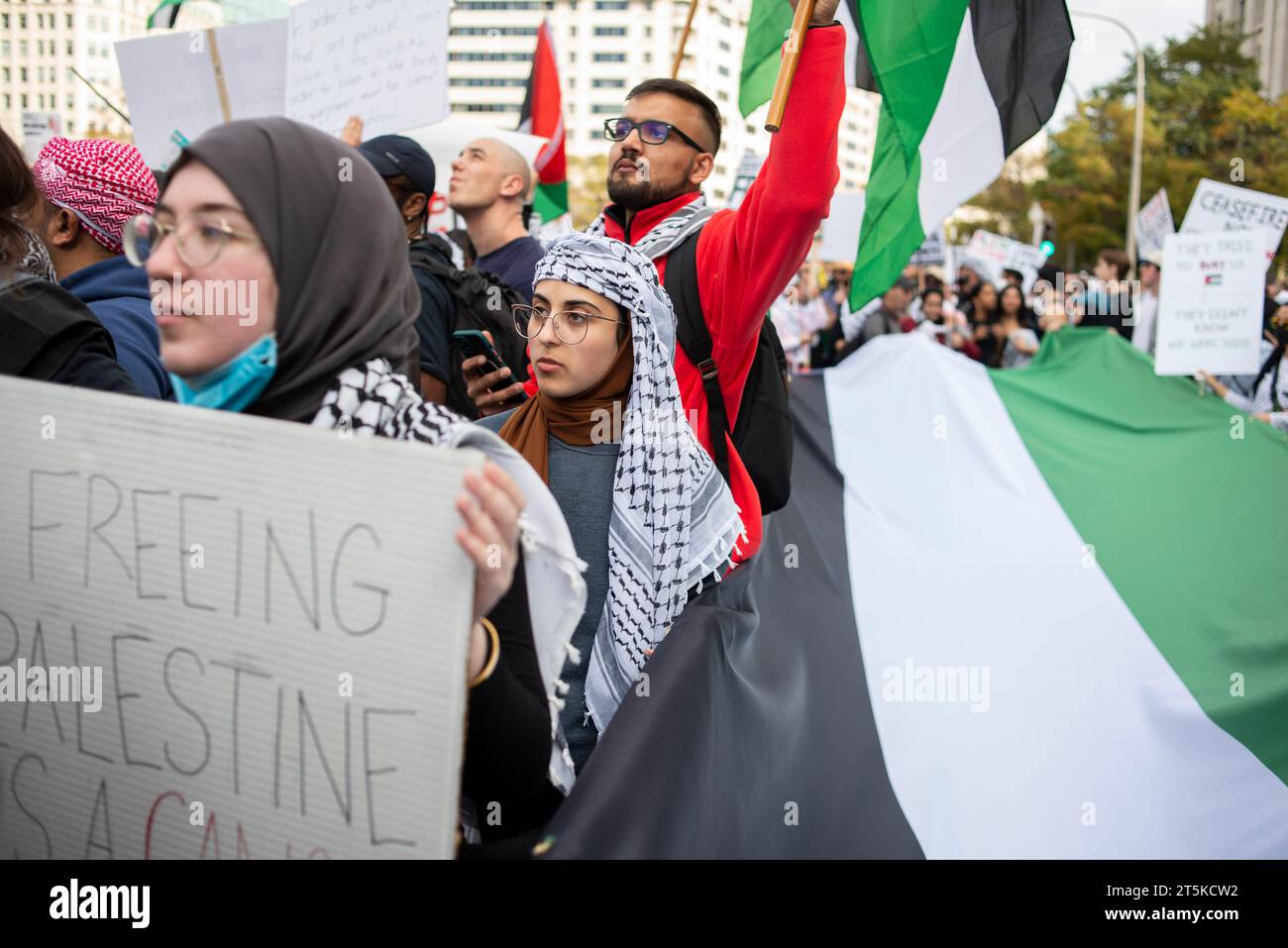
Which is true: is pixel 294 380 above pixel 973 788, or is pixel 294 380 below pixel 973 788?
above

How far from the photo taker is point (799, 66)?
3145 millimetres

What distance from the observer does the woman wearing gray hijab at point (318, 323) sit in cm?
162

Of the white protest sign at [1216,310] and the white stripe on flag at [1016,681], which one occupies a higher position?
the white protest sign at [1216,310]

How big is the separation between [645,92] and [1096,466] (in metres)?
4.25

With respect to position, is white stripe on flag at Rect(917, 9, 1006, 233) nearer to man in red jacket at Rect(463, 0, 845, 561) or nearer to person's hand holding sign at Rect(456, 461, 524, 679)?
man in red jacket at Rect(463, 0, 845, 561)

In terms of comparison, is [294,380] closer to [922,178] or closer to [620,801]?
[620,801]

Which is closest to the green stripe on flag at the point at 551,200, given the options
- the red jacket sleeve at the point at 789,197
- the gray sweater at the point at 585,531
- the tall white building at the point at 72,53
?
the red jacket sleeve at the point at 789,197

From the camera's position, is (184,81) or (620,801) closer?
(620,801)

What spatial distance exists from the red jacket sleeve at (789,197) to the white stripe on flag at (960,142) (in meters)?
1.19

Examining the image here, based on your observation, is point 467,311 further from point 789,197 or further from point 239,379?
point 239,379

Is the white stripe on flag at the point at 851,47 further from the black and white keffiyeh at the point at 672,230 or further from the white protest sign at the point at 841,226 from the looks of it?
the white protest sign at the point at 841,226
